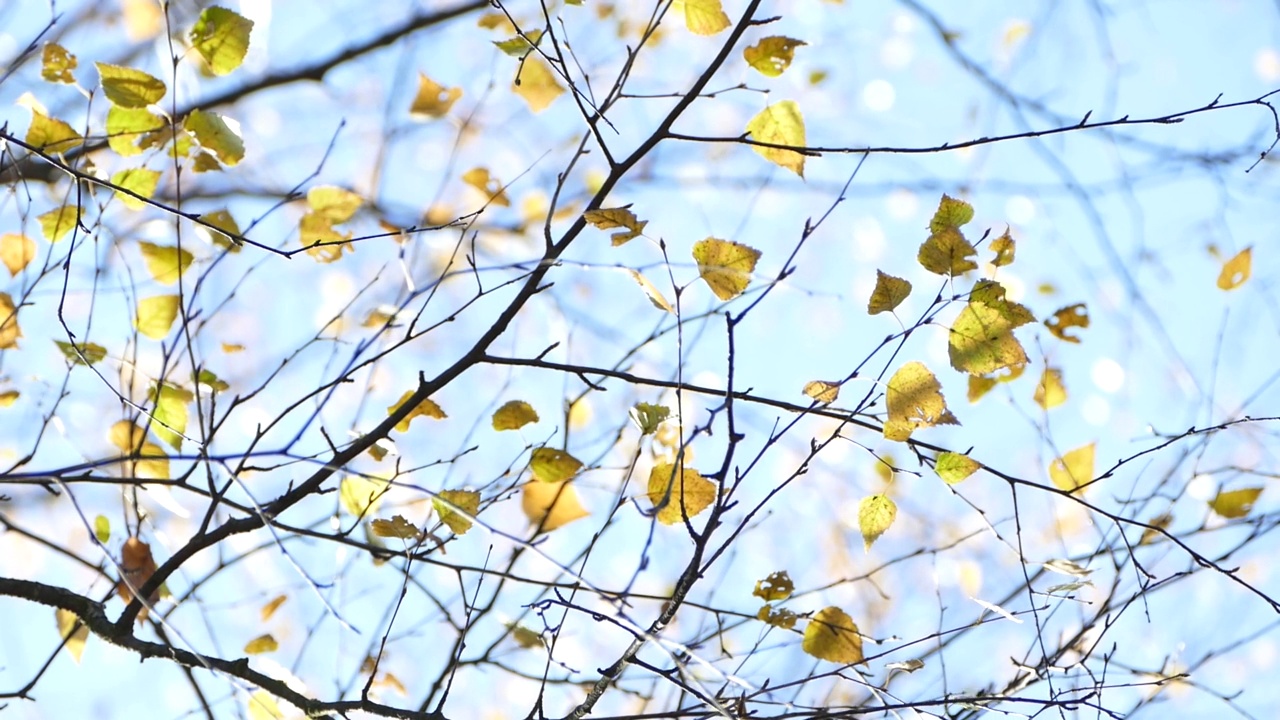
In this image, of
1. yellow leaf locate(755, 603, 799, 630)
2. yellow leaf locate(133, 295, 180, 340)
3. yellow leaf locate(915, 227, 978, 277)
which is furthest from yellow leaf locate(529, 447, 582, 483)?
yellow leaf locate(133, 295, 180, 340)

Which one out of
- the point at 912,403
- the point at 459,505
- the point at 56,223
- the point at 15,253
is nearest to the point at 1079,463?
the point at 912,403

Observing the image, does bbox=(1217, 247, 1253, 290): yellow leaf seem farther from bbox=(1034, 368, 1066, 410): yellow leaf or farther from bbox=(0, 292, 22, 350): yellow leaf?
bbox=(0, 292, 22, 350): yellow leaf

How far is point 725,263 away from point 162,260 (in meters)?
0.89

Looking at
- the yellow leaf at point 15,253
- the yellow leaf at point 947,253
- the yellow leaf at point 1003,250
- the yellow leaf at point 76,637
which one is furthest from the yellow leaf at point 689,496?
the yellow leaf at point 15,253

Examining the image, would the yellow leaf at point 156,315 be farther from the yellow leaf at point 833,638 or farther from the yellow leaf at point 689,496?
the yellow leaf at point 833,638

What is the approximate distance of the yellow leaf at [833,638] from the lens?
1.19 meters

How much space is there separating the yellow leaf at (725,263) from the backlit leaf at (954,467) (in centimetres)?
33

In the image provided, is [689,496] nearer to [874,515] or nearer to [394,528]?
[874,515]

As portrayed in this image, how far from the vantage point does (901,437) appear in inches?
42.5

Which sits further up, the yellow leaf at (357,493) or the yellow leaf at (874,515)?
the yellow leaf at (357,493)

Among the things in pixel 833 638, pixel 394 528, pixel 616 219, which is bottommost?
pixel 833 638

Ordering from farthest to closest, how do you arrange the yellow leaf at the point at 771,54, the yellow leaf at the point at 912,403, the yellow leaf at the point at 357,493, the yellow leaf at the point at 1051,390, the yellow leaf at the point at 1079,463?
1. the yellow leaf at the point at 1051,390
2. the yellow leaf at the point at 1079,463
3. the yellow leaf at the point at 357,493
4. the yellow leaf at the point at 771,54
5. the yellow leaf at the point at 912,403

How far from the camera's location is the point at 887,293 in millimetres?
1103

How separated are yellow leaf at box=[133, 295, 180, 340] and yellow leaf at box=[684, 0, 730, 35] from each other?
2.89 feet
